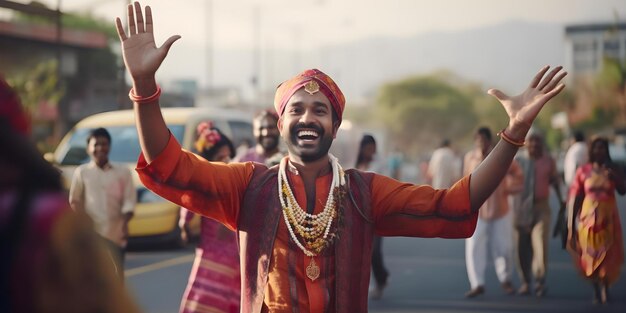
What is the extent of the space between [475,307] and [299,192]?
6.38m

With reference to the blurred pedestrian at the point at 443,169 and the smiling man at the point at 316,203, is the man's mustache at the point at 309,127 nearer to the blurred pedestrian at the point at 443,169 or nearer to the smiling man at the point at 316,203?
the smiling man at the point at 316,203

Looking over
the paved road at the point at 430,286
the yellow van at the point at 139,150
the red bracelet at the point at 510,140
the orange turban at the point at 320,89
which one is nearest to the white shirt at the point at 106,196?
the paved road at the point at 430,286

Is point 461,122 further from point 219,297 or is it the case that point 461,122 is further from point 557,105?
point 219,297

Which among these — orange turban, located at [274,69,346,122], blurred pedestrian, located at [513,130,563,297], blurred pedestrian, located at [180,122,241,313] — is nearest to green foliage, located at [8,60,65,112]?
blurred pedestrian, located at [513,130,563,297]

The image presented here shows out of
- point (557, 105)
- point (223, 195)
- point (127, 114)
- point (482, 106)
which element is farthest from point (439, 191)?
point (482, 106)

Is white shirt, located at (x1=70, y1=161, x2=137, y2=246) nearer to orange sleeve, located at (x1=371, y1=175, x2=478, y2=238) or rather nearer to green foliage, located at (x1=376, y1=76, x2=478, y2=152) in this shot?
orange sleeve, located at (x1=371, y1=175, x2=478, y2=238)

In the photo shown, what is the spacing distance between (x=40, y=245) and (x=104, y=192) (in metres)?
8.07

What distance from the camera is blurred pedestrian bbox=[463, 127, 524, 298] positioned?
1110cm

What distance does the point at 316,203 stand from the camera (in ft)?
13.5

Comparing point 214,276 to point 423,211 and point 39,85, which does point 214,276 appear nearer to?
point 423,211

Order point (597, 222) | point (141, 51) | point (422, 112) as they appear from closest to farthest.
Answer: point (141, 51) → point (597, 222) → point (422, 112)

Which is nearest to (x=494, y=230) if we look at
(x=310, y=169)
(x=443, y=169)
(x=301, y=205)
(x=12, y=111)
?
(x=443, y=169)

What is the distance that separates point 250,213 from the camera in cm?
398

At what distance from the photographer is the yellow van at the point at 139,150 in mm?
15125
